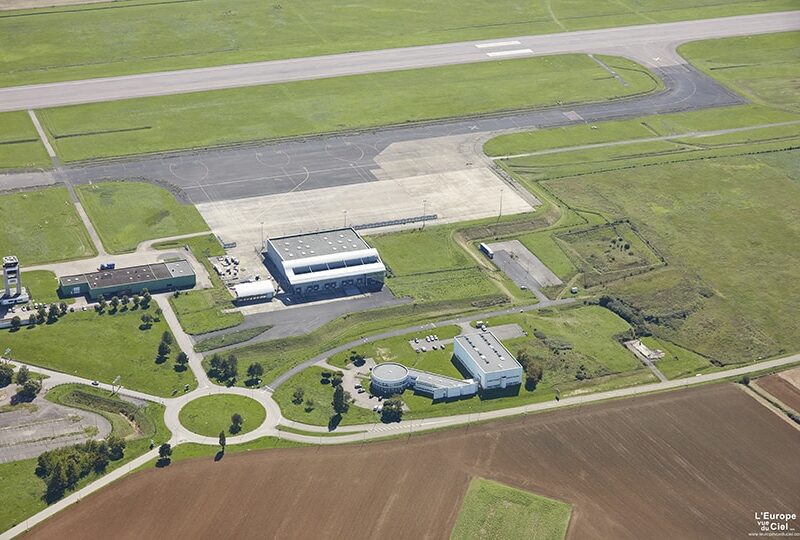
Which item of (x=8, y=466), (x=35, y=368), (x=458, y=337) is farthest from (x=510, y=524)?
(x=35, y=368)

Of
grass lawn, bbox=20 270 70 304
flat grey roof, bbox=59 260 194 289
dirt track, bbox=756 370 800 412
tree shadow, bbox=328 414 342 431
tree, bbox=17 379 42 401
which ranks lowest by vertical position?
dirt track, bbox=756 370 800 412

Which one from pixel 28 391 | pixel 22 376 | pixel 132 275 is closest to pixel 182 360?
pixel 28 391

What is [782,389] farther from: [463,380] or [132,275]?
[132,275]

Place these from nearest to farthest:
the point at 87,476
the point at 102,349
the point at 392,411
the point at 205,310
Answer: the point at 87,476 < the point at 392,411 < the point at 102,349 < the point at 205,310

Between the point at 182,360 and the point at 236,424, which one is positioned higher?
the point at 182,360

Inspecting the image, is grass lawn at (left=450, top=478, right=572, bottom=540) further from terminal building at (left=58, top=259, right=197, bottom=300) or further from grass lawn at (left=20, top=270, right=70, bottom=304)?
grass lawn at (left=20, top=270, right=70, bottom=304)

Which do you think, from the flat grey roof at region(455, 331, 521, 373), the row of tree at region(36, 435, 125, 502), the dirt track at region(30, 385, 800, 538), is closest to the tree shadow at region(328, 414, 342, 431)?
the dirt track at region(30, 385, 800, 538)

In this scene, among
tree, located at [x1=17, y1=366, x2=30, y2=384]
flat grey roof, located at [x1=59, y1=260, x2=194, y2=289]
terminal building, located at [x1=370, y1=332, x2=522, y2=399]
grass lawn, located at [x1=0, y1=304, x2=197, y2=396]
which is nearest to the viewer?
tree, located at [x1=17, y1=366, x2=30, y2=384]

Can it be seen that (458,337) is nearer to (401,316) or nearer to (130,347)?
(401,316)

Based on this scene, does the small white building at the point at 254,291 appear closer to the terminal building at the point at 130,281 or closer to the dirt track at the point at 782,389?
the terminal building at the point at 130,281
